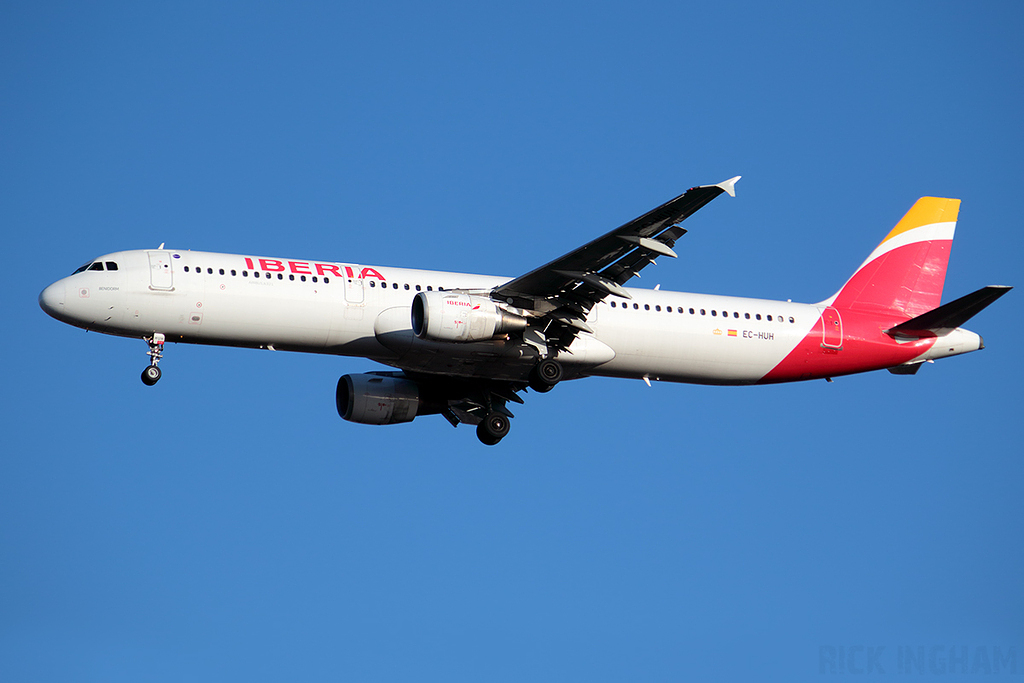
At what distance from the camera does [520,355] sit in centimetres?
3469

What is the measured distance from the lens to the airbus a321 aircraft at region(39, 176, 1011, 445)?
3284 centimetres

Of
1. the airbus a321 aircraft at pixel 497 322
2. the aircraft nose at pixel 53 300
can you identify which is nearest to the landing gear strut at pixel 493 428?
the airbus a321 aircraft at pixel 497 322

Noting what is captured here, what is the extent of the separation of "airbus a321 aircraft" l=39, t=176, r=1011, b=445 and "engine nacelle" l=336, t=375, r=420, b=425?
0.05 m

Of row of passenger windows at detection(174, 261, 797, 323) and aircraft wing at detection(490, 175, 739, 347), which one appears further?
row of passenger windows at detection(174, 261, 797, 323)

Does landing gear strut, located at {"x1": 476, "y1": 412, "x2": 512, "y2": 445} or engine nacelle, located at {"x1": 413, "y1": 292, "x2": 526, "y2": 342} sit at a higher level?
engine nacelle, located at {"x1": 413, "y1": 292, "x2": 526, "y2": 342}

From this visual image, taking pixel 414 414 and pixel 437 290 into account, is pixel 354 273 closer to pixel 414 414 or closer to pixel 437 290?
pixel 437 290

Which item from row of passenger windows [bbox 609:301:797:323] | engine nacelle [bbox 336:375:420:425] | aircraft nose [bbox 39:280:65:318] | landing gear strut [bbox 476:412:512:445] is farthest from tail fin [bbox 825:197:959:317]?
aircraft nose [bbox 39:280:65:318]

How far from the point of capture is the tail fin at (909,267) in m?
39.7

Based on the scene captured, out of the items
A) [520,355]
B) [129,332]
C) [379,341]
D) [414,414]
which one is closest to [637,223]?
[520,355]

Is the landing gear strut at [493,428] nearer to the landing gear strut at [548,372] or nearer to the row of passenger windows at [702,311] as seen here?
the landing gear strut at [548,372]

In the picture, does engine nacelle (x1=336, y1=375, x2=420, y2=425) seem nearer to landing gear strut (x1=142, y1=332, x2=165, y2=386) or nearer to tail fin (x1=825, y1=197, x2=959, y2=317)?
landing gear strut (x1=142, y1=332, x2=165, y2=386)

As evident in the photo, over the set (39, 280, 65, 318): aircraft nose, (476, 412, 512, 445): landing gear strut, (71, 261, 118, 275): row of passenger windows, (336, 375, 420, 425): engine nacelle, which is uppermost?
(71, 261, 118, 275): row of passenger windows

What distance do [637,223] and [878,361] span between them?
12.4 m

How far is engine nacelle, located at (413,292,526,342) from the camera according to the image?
106 feet
